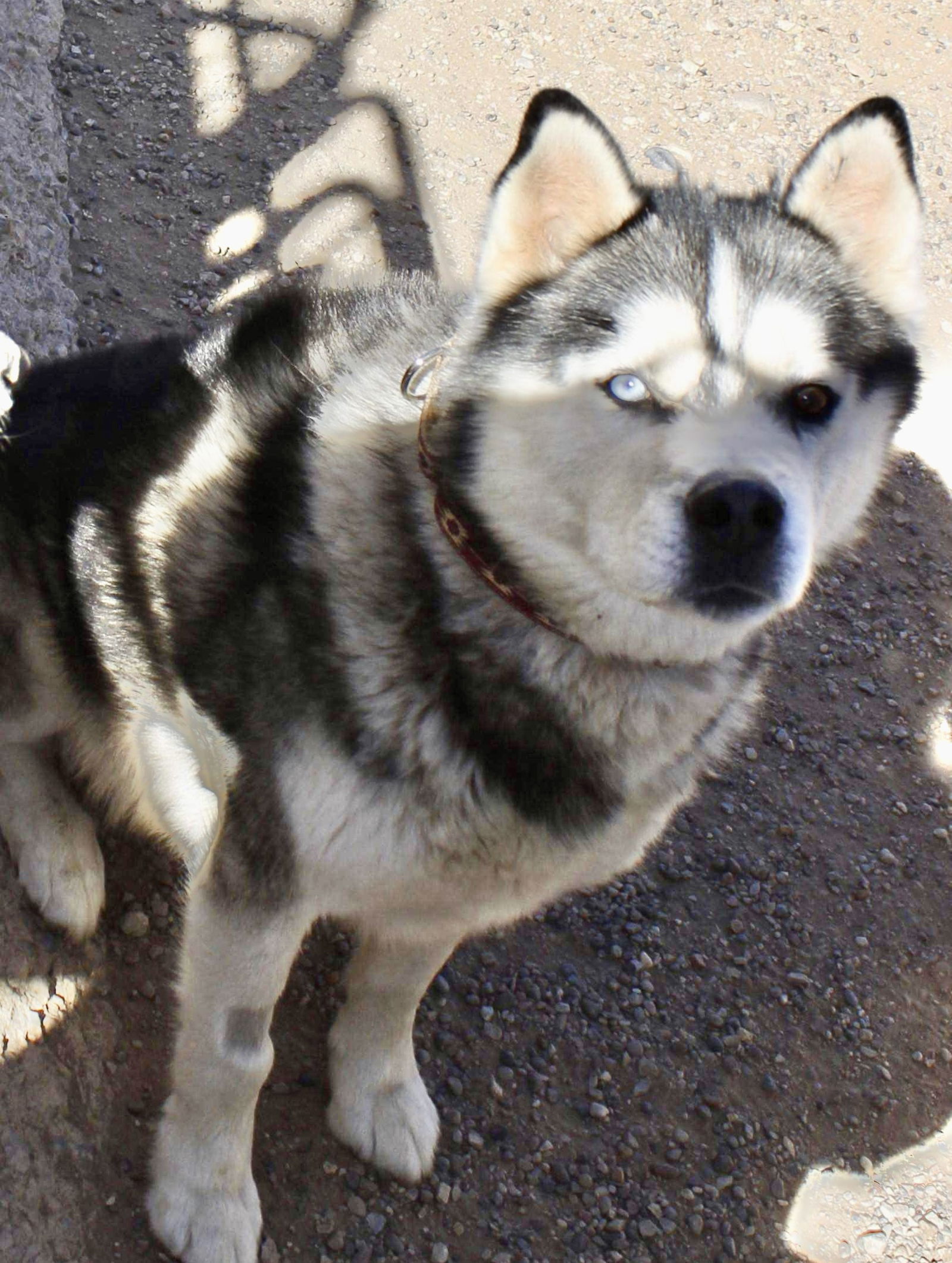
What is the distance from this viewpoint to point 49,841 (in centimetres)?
272

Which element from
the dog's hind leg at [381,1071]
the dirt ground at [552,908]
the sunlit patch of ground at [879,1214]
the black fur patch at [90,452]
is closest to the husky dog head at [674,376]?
the black fur patch at [90,452]

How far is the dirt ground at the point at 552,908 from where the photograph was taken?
2.64 meters

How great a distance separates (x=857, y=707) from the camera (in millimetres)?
4035

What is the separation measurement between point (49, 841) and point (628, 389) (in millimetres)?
1612

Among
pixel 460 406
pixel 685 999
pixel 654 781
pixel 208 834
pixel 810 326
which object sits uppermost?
pixel 810 326

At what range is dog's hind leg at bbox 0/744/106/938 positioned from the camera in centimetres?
268

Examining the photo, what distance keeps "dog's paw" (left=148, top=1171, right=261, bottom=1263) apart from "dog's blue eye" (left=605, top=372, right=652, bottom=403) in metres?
1.65

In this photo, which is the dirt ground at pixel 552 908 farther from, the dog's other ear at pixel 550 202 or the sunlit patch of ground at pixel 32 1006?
the dog's other ear at pixel 550 202

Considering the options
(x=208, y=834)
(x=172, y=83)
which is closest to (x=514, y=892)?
(x=208, y=834)

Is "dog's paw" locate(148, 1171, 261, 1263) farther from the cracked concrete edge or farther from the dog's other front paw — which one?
the cracked concrete edge

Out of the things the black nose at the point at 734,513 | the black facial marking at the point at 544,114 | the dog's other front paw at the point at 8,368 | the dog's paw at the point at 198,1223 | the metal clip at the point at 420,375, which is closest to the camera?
the black nose at the point at 734,513

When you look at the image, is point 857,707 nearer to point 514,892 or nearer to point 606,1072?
point 606,1072

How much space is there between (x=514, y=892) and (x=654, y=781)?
0.31 meters

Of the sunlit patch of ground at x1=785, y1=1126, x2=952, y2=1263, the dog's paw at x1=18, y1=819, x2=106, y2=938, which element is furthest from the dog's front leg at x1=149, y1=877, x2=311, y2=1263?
the sunlit patch of ground at x1=785, y1=1126, x2=952, y2=1263
